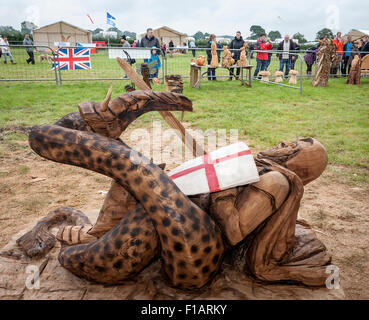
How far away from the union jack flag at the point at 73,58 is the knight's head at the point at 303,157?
439 inches

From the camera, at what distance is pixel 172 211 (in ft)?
5.49

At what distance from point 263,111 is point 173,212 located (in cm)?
711

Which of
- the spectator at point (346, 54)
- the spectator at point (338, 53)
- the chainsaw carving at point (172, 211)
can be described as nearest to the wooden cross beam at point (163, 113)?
the chainsaw carving at point (172, 211)

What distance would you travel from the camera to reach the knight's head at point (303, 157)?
75.0 inches

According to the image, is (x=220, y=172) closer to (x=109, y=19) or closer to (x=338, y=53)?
(x=338, y=53)

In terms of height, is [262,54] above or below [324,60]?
above

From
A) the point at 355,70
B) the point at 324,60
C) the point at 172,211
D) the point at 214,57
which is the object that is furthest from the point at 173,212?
the point at 355,70

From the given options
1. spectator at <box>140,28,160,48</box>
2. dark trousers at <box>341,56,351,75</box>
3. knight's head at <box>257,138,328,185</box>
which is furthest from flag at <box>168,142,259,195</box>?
dark trousers at <box>341,56,351,75</box>

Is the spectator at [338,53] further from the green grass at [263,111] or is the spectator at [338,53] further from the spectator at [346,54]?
the green grass at [263,111]

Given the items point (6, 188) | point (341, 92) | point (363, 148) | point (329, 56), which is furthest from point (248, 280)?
point (329, 56)

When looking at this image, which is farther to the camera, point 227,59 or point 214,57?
point 214,57

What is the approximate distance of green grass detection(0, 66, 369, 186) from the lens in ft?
19.4

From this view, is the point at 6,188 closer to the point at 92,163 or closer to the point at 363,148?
the point at 92,163

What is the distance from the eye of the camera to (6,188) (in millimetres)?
4312
